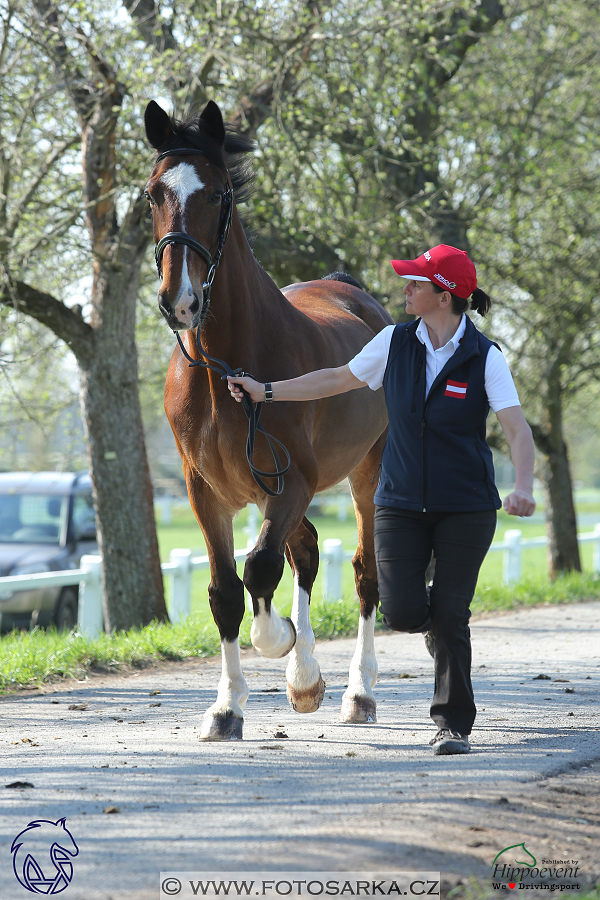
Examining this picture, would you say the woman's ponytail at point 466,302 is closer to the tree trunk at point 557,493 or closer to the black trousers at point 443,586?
the black trousers at point 443,586

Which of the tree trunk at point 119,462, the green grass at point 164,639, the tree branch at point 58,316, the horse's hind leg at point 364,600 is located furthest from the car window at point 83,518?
the horse's hind leg at point 364,600

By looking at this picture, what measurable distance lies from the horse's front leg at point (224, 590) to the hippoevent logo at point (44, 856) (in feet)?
5.24

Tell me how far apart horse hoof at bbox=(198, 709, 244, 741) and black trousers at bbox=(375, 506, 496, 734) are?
0.95 meters

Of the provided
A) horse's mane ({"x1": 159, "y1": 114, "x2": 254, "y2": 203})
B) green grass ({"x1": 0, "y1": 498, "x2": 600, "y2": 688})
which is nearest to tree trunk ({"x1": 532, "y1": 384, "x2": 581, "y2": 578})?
green grass ({"x1": 0, "y1": 498, "x2": 600, "y2": 688})

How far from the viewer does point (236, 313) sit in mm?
4488

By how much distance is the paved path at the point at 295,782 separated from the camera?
2666mm

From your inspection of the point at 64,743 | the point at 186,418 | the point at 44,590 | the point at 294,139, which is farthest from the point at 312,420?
the point at 44,590

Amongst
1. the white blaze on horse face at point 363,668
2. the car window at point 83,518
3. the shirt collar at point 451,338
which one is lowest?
the white blaze on horse face at point 363,668

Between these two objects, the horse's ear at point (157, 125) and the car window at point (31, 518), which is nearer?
the horse's ear at point (157, 125)

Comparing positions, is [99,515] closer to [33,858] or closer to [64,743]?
[64,743]

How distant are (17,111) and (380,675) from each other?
6136 mm

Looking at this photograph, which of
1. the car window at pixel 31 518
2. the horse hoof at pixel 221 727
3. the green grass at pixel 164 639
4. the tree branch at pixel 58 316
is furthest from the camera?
the car window at pixel 31 518

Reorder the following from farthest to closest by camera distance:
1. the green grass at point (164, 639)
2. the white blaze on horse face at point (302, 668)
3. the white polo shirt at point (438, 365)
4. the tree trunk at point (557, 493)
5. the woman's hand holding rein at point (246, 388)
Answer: the tree trunk at point (557, 493) < the green grass at point (164, 639) < the white blaze on horse face at point (302, 668) < the woman's hand holding rein at point (246, 388) < the white polo shirt at point (438, 365)

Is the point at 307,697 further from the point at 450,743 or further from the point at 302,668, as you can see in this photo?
the point at 450,743
